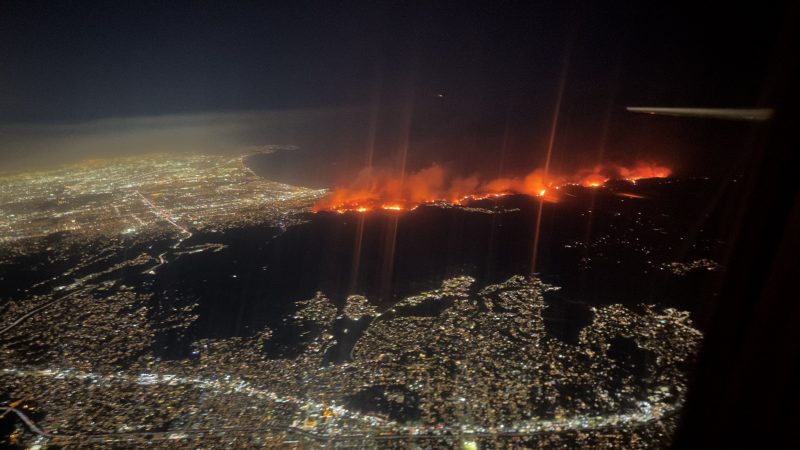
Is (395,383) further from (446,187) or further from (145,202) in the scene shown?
(145,202)

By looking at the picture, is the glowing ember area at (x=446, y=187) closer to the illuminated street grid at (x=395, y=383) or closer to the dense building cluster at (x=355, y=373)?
the dense building cluster at (x=355, y=373)

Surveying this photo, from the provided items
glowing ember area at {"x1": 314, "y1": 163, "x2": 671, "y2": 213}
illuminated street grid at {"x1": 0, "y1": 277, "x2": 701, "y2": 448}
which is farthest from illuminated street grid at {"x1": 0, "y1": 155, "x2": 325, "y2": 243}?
illuminated street grid at {"x1": 0, "y1": 277, "x2": 701, "y2": 448}

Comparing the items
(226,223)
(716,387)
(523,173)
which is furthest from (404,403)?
(523,173)

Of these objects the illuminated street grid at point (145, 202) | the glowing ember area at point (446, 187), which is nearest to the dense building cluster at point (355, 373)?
the illuminated street grid at point (145, 202)

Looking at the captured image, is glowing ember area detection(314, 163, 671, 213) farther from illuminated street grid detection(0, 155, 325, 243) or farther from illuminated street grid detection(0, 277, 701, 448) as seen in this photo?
illuminated street grid detection(0, 277, 701, 448)

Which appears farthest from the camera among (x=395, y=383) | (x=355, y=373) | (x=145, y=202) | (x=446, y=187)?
(x=145, y=202)

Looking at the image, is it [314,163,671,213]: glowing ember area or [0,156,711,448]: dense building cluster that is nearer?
[0,156,711,448]: dense building cluster

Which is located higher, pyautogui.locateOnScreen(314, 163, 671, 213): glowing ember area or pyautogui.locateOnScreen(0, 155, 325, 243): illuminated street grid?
pyautogui.locateOnScreen(314, 163, 671, 213): glowing ember area

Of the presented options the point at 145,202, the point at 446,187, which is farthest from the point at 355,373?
the point at 145,202
